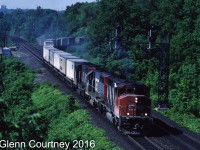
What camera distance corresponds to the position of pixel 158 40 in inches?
2394

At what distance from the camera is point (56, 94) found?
40.8m

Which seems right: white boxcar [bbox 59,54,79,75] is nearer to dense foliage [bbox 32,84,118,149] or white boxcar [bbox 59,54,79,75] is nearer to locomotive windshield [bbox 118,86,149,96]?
dense foliage [bbox 32,84,118,149]

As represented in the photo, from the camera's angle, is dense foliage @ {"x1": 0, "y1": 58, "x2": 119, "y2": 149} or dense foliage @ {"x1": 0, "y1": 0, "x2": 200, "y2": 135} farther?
dense foliage @ {"x1": 0, "y1": 0, "x2": 200, "y2": 135}

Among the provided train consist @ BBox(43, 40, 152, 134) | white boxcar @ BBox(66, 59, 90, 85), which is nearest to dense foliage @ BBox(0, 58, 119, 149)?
train consist @ BBox(43, 40, 152, 134)

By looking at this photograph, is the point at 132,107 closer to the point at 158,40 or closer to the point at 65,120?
the point at 65,120

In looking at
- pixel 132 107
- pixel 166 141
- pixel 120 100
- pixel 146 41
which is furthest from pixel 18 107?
pixel 146 41

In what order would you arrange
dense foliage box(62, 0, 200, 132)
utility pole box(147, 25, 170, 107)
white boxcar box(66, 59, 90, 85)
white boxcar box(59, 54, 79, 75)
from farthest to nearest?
white boxcar box(59, 54, 79, 75) → white boxcar box(66, 59, 90, 85) → utility pole box(147, 25, 170, 107) → dense foliage box(62, 0, 200, 132)

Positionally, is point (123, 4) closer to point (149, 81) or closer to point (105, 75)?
point (149, 81)

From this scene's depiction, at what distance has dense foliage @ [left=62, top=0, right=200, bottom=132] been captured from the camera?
121 feet

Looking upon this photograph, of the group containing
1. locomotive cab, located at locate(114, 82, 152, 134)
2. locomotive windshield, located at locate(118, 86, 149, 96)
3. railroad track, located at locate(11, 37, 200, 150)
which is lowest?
railroad track, located at locate(11, 37, 200, 150)

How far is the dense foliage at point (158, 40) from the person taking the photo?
121ft

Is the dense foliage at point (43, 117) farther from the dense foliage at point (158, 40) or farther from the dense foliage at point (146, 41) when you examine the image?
the dense foliage at point (158, 40)

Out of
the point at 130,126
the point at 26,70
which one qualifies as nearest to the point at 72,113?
the point at 130,126

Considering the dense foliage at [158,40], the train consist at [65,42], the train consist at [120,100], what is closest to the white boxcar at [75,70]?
the train consist at [120,100]
